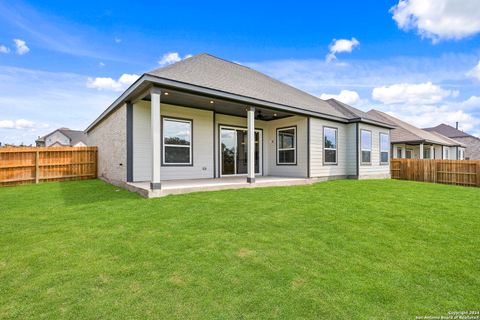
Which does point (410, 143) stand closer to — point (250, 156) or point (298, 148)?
point (298, 148)

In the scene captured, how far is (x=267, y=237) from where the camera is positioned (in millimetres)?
3619

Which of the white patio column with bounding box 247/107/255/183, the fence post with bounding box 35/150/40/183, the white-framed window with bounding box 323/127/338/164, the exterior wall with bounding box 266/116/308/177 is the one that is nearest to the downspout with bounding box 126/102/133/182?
the white patio column with bounding box 247/107/255/183

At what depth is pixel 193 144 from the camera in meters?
9.02

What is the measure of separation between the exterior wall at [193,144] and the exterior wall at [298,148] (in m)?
3.08

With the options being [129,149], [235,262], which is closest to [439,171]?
[235,262]

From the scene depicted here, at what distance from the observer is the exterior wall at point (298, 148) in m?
9.95

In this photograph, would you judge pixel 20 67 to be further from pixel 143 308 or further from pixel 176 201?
pixel 143 308

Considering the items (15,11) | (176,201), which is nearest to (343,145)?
(176,201)

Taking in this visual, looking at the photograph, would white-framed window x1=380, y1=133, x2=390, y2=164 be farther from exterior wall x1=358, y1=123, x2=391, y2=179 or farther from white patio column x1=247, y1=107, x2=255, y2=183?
white patio column x1=247, y1=107, x2=255, y2=183

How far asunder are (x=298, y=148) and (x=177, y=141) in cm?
480

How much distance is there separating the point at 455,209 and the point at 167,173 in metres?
7.75

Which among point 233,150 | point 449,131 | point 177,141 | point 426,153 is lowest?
point 233,150

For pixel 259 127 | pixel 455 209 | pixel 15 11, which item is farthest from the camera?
pixel 259 127

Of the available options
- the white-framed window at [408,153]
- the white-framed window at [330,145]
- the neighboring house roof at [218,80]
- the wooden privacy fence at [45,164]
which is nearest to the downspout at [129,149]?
the neighboring house roof at [218,80]
